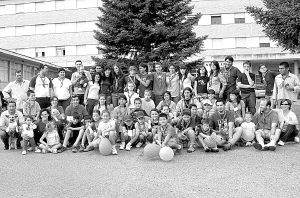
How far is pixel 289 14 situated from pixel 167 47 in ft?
22.5

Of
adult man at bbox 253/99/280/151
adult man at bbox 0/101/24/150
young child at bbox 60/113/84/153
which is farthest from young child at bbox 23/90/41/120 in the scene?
adult man at bbox 253/99/280/151

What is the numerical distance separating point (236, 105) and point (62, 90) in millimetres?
4901

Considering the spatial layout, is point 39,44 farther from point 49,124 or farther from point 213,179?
point 213,179

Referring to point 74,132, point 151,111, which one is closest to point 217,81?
point 151,111

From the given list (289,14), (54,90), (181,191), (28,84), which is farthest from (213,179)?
(289,14)

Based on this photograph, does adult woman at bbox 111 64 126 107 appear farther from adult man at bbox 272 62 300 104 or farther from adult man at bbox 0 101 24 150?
adult man at bbox 272 62 300 104

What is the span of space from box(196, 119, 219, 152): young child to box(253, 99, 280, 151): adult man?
3.08ft

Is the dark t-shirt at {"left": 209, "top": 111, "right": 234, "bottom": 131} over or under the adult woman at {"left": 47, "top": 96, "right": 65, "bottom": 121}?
under

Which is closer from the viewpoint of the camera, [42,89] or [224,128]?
[224,128]

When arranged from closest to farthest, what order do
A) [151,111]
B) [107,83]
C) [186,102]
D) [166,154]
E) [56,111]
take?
[166,154]
[151,111]
[56,111]
[186,102]
[107,83]

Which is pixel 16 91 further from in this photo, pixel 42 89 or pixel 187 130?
pixel 187 130

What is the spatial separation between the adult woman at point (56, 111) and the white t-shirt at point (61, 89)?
21.4 inches

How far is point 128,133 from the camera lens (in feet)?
28.4

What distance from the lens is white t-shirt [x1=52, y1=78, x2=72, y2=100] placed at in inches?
392
